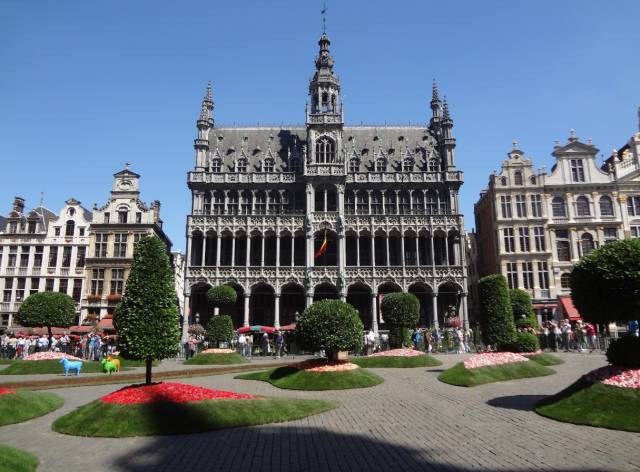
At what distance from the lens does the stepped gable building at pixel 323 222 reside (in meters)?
52.1

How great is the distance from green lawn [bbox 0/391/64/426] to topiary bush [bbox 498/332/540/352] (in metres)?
20.5

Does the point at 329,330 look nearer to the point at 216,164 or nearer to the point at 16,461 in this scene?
the point at 16,461

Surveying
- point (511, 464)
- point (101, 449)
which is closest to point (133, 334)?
point (101, 449)

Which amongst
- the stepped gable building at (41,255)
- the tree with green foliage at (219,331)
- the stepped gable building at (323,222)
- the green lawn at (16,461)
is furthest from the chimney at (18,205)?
the green lawn at (16,461)

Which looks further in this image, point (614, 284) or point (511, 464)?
point (614, 284)

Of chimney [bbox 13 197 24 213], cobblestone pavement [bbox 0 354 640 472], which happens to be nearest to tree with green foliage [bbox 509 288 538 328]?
cobblestone pavement [bbox 0 354 640 472]

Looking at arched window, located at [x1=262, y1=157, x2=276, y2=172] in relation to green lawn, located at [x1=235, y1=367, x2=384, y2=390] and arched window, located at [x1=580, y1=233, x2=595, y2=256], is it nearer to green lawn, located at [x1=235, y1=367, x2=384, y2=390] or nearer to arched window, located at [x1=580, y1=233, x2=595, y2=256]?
arched window, located at [x1=580, y1=233, x2=595, y2=256]

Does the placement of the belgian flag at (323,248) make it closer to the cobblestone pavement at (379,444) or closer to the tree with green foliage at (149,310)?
the tree with green foliage at (149,310)

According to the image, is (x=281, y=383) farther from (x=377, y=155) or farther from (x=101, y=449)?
(x=377, y=155)

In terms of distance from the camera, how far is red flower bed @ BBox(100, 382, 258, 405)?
1388cm

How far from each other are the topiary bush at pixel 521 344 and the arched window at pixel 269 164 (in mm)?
40282

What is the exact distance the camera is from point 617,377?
41.9 ft

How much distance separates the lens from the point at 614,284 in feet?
43.5

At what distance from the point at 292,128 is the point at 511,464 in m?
59.6
